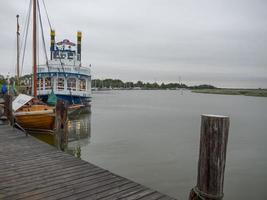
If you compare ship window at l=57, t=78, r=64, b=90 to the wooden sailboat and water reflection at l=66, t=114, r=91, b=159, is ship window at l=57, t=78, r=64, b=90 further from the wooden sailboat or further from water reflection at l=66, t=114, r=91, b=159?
the wooden sailboat

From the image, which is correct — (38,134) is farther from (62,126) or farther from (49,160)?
(49,160)

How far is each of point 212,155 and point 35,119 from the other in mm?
10026

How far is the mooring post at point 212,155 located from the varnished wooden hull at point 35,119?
9.38m

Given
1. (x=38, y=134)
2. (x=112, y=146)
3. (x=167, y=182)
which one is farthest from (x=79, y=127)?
(x=167, y=182)

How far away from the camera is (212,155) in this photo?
2861 millimetres

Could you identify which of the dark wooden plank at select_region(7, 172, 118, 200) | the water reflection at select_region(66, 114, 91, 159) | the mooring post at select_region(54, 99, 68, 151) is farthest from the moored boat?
the dark wooden plank at select_region(7, 172, 118, 200)

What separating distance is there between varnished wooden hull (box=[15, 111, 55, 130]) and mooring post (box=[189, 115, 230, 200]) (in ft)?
30.8

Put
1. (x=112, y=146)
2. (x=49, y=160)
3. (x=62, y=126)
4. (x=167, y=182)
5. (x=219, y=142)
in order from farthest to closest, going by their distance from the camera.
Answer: (x=112, y=146)
(x=62, y=126)
(x=167, y=182)
(x=49, y=160)
(x=219, y=142)

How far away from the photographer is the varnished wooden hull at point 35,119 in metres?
10.9

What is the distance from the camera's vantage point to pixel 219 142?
2.80 meters

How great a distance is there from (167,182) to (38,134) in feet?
24.4

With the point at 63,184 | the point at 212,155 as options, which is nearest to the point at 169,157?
the point at 63,184

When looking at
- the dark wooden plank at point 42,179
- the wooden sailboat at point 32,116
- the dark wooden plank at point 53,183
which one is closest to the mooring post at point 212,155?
the dark wooden plank at point 53,183

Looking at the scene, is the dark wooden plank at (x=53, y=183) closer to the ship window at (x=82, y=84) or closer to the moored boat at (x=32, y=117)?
the moored boat at (x=32, y=117)
